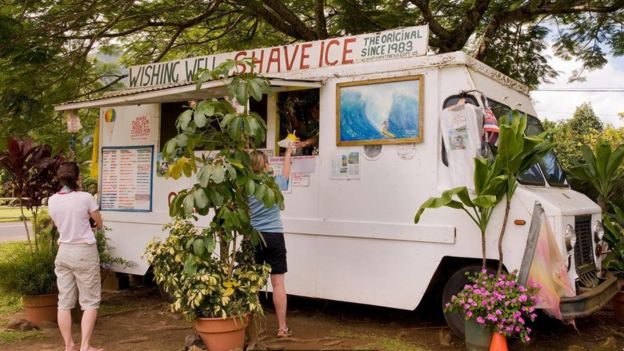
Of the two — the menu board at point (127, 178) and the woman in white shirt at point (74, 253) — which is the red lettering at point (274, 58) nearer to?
the menu board at point (127, 178)

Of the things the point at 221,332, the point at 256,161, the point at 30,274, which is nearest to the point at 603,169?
the point at 256,161

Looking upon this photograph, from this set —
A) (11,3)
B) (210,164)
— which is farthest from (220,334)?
(11,3)

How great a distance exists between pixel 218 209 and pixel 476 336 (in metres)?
2.32

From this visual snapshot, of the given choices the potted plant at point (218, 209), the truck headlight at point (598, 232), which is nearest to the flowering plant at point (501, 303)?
the truck headlight at point (598, 232)

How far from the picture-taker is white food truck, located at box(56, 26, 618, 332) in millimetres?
5148

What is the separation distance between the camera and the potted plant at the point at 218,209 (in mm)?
4625

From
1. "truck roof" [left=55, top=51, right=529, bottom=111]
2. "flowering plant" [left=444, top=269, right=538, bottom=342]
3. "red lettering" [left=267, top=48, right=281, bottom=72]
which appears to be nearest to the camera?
"flowering plant" [left=444, top=269, right=538, bottom=342]

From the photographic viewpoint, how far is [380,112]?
221 inches

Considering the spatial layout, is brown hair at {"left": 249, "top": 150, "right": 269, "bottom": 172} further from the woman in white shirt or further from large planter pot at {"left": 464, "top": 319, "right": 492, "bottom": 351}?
large planter pot at {"left": 464, "top": 319, "right": 492, "bottom": 351}

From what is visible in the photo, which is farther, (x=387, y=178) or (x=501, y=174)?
(x=387, y=178)

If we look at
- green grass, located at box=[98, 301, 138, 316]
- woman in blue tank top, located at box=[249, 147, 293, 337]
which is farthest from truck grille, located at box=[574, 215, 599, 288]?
green grass, located at box=[98, 301, 138, 316]

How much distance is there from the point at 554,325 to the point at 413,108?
2.81 m

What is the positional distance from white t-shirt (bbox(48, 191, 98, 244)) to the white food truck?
151 cm

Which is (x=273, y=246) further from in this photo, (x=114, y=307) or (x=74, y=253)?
(x=114, y=307)
